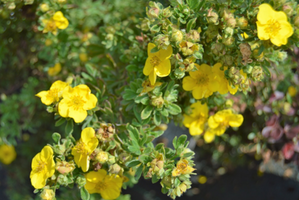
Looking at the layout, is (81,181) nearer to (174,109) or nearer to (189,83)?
(174,109)

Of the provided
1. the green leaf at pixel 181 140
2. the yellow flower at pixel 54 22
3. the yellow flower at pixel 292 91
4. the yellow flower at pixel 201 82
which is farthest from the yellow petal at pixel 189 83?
the yellow flower at pixel 292 91

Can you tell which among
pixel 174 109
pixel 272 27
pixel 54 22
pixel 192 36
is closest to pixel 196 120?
pixel 174 109

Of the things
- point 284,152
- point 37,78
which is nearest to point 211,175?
point 284,152

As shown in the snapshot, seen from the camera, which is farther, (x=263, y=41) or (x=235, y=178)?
(x=235, y=178)

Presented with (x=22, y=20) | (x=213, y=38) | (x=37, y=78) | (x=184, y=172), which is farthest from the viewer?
(x=37, y=78)

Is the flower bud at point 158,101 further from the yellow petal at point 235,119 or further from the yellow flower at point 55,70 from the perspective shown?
the yellow flower at point 55,70

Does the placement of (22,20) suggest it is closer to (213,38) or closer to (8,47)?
(8,47)

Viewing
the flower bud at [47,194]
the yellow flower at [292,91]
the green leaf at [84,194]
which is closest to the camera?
the flower bud at [47,194]
